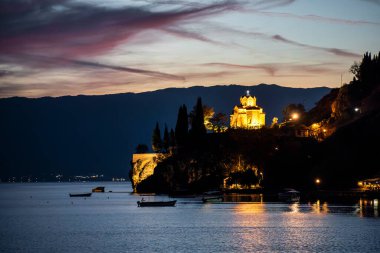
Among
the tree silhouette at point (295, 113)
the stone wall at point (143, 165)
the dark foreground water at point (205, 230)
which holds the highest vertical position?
the tree silhouette at point (295, 113)

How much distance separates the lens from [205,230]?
8269 cm

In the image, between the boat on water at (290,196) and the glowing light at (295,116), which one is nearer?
the boat on water at (290,196)

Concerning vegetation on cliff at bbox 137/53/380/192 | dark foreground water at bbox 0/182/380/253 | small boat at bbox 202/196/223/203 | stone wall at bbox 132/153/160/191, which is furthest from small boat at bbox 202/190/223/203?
stone wall at bbox 132/153/160/191

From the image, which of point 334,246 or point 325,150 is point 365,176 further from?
point 334,246

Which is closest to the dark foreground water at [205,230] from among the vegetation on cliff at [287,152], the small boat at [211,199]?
the small boat at [211,199]

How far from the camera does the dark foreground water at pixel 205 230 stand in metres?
68.2

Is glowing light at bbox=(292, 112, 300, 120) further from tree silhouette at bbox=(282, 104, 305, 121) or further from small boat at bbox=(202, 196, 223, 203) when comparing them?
small boat at bbox=(202, 196, 223, 203)

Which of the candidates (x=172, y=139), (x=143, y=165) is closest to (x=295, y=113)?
(x=172, y=139)

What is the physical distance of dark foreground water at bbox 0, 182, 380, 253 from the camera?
68.2m

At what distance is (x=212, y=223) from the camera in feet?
297

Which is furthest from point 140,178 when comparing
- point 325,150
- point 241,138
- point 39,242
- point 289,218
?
point 39,242

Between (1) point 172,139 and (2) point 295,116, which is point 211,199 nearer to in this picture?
(1) point 172,139

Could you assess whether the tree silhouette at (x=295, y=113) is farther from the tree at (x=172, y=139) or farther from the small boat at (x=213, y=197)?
the small boat at (x=213, y=197)

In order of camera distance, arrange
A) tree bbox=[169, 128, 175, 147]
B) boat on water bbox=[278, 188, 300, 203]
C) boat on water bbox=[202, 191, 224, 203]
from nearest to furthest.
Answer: boat on water bbox=[278, 188, 300, 203] < boat on water bbox=[202, 191, 224, 203] < tree bbox=[169, 128, 175, 147]
